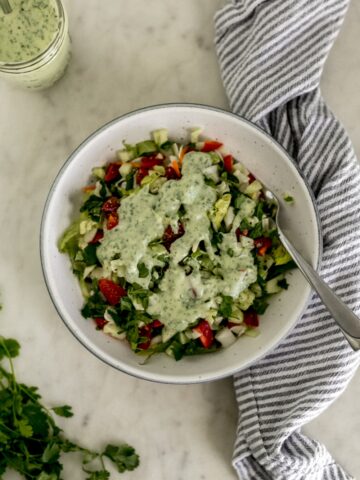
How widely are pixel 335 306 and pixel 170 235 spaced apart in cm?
44

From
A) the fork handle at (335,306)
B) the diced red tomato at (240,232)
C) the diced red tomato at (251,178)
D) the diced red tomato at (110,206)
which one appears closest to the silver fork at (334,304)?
the fork handle at (335,306)

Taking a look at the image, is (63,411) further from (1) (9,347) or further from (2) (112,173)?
(2) (112,173)

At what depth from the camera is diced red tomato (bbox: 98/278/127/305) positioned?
182 cm

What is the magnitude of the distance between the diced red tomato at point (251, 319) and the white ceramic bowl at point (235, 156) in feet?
0.07

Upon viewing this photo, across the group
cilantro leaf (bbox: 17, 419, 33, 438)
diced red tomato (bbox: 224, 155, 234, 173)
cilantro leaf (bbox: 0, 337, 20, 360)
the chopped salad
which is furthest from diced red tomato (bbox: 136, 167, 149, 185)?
cilantro leaf (bbox: 17, 419, 33, 438)

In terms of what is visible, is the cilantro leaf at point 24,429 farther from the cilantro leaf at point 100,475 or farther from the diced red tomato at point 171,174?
the diced red tomato at point 171,174

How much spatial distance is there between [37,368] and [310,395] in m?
0.78

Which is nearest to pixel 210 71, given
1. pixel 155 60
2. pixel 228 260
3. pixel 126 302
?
pixel 155 60

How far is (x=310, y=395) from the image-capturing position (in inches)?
72.6

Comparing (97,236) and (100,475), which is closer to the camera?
(97,236)

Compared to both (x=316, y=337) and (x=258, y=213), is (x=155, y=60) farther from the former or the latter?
(x=316, y=337)

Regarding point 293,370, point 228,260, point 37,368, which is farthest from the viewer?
point 37,368

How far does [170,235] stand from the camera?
179cm

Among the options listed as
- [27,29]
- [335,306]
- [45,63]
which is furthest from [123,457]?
[27,29]
